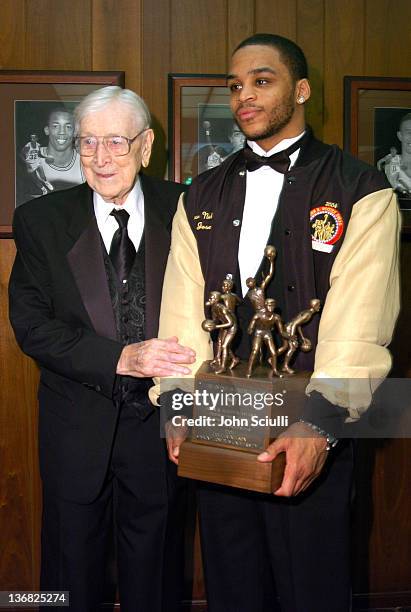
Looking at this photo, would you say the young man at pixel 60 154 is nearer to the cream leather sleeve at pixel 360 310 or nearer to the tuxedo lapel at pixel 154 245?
the tuxedo lapel at pixel 154 245

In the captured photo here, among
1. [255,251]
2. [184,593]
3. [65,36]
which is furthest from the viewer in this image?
[184,593]

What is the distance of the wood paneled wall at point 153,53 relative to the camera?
2.44 m

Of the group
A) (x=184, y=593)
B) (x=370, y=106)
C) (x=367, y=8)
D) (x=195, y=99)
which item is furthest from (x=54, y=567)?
(x=367, y=8)

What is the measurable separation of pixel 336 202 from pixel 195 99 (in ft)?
3.37

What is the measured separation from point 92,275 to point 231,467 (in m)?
0.64

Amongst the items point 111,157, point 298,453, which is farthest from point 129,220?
point 298,453

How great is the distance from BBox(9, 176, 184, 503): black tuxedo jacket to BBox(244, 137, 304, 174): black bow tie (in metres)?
0.32

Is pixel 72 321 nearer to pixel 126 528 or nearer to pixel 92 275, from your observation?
pixel 92 275

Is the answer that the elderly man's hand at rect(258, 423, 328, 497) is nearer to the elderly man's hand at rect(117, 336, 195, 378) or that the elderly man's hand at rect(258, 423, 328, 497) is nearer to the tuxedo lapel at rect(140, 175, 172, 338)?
the elderly man's hand at rect(117, 336, 195, 378)

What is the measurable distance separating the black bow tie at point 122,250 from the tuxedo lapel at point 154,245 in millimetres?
46

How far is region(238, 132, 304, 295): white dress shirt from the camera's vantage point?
169 cm

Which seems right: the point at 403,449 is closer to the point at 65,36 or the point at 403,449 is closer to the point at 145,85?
the point at 145,85

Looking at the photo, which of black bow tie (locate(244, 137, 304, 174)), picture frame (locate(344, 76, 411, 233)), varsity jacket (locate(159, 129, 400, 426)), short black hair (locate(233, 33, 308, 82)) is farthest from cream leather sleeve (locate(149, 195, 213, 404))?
picture frame (locate(344, 76, 411, 233))

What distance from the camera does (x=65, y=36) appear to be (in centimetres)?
244
